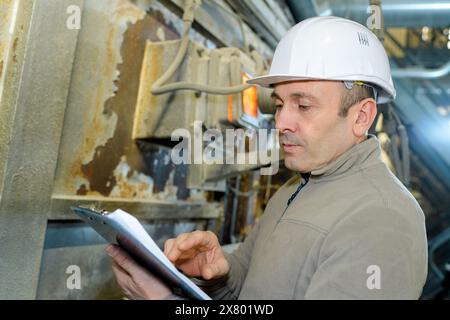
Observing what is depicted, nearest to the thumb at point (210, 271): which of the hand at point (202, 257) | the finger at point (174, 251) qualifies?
the hand at point (202, 257)

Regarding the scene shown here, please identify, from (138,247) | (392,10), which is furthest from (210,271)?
(392,10)

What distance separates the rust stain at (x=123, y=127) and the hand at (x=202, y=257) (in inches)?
19.0

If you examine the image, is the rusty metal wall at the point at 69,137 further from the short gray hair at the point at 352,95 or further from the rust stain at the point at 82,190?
the short gray hair at the point at 352,95

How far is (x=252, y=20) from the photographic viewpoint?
2350 millimetres

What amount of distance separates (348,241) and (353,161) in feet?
0.82

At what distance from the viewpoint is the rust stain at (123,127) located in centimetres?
138

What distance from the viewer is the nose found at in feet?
3.28

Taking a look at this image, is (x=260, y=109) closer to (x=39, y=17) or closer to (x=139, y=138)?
(x=139, y=138)

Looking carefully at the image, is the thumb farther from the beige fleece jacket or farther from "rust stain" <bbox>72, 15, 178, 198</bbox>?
"rust stain" <bbox>72, 15, 178, 198</bbox>

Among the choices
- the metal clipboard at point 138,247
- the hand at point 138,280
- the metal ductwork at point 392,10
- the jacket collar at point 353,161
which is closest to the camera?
the metal clipboard at point 138,247

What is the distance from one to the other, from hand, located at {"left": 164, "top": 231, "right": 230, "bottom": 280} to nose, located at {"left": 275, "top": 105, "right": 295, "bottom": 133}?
14.5 inches

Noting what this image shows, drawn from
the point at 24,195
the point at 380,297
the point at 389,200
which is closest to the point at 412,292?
the point at 380,297

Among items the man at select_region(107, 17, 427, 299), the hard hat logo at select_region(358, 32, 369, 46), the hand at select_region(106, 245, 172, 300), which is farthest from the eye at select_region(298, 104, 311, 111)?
the hand at select_region(106, 245, 172, 300)
